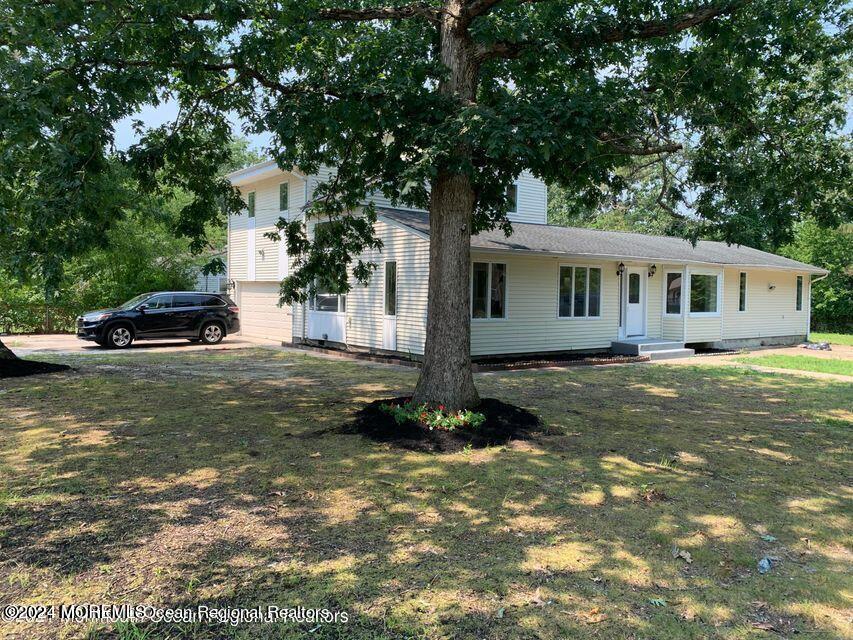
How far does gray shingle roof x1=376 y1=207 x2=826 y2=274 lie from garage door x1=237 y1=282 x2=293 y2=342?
221 inches

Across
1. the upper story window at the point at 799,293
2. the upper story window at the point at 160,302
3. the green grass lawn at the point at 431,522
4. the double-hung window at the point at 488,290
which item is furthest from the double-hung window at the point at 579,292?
the upper story window at the point at 160,302

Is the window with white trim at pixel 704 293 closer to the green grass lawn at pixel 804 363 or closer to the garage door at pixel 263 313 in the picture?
the green grass lawn at pixel 804 363

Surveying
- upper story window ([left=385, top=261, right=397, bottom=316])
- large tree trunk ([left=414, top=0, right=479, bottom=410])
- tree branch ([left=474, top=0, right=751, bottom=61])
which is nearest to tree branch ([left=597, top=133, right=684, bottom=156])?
tree branch ([left=474, top=0, right=751, bottom=61])

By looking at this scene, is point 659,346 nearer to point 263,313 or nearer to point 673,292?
point 673,292

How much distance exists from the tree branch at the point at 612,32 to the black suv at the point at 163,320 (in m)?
13.2

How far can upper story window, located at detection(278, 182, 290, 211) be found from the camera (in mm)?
18219

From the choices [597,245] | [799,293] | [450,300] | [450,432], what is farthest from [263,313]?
[799,293]

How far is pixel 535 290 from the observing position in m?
15.3

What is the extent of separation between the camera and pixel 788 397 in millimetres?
10336

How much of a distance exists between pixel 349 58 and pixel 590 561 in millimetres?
7417

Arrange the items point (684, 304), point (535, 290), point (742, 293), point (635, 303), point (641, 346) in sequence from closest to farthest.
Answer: point (535, 290) → point (641, 346) → point (635, 303) → point (684, 304) → point (742, 293)

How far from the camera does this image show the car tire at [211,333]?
18.2 m

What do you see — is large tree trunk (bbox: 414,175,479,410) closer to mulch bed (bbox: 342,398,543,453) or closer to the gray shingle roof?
mulch bed (bbox: 342,398,543,453)

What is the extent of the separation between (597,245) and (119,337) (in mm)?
14086
